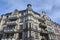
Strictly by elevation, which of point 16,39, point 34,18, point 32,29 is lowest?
point 16,39

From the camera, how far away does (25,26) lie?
Answer: 4672 centimetres

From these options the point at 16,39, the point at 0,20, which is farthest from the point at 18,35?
the point at 0,20

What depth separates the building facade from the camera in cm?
4578

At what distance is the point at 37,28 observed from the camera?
47.9 m

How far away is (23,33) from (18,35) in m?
2.65

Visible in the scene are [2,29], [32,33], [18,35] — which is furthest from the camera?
[2,29]

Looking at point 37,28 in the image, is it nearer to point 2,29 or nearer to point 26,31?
point 26,31

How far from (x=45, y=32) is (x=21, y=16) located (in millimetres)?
11840

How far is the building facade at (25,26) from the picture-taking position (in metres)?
45.8

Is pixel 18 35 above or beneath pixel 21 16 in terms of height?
beneath

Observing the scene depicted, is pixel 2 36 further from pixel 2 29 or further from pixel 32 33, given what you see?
pixel 32 33

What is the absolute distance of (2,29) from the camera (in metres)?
52.1

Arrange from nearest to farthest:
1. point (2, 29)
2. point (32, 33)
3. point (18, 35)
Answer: point (32, 33) < point (18, 35) < point (2, 29)

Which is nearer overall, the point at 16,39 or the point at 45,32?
the point at 16,39
